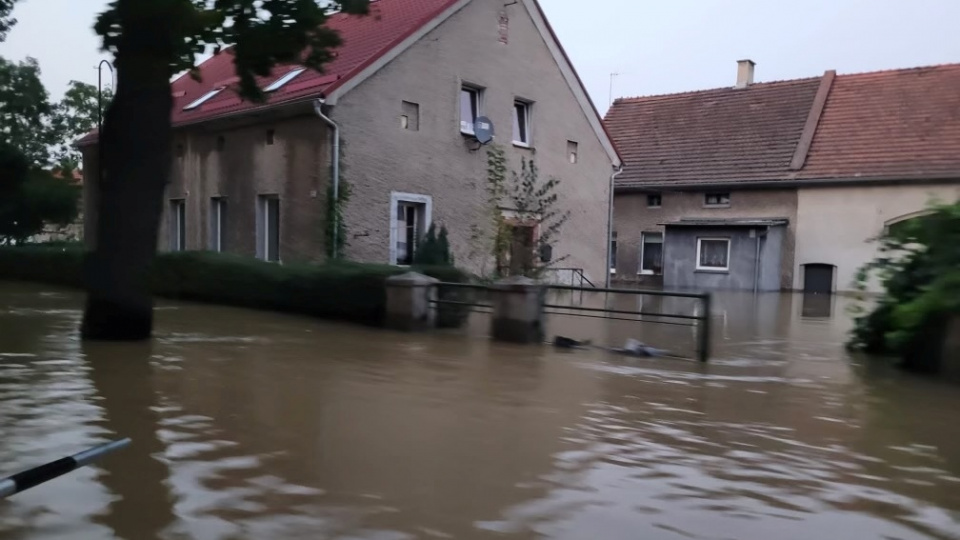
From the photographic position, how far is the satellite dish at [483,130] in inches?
751

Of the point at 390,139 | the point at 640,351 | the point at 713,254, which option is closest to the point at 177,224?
the point at 390,139

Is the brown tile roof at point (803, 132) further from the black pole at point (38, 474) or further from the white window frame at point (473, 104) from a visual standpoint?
the black pole at point (38, 474)

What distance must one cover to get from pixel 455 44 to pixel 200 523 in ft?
53.8

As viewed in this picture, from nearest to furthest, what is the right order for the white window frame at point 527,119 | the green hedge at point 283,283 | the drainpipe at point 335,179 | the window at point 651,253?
the green hedge at point 283,283 → the drainpipe at point 335,179 → the white window frame at point 527,119 → the window at point 651,253

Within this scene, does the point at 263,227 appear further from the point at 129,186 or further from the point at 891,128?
the point at 891,128

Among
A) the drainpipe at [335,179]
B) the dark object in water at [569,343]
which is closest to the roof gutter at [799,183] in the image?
the drainpipe at [335,179]

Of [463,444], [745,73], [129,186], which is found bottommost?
[463,444]

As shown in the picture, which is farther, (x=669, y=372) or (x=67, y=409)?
(x=669, y=372)

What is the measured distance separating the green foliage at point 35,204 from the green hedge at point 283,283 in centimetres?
968

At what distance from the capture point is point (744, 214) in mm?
28172

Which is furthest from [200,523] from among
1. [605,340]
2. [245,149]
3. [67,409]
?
[245,149]

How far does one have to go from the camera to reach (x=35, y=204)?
23.6 metres

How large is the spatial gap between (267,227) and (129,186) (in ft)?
31.1

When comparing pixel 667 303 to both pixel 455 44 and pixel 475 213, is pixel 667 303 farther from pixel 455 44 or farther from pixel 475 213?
pixel 455 44
